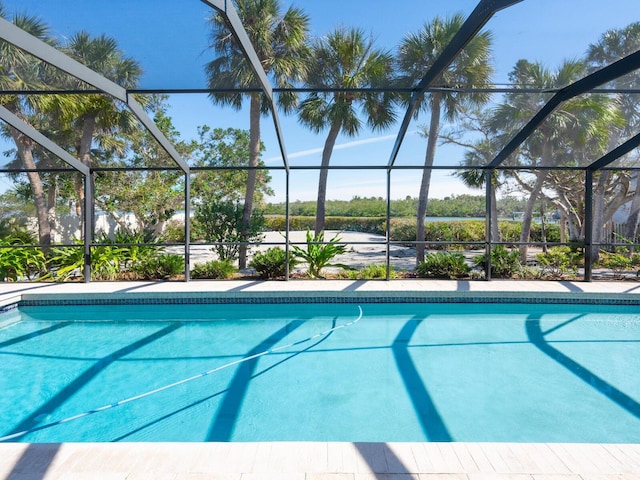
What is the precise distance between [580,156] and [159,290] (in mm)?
7316

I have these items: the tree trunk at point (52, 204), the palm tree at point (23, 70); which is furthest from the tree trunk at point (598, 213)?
the tree trunk at point (52, 204)

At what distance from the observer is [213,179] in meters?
12.5

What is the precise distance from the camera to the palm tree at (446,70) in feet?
21.0

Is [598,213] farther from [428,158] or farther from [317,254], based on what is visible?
[317,254]

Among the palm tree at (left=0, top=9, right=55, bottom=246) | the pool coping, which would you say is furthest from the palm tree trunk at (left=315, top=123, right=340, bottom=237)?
the palm tree at (left=0, top=9, right=55, bottom=246)

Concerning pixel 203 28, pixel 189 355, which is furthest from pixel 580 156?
pixel 189 355

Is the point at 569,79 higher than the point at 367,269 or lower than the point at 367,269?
higher

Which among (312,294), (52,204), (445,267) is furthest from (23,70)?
(52,204)

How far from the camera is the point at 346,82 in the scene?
29.0 ft

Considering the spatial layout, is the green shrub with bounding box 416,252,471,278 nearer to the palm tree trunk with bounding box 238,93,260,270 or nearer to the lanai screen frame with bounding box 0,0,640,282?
the lanai screen frame with bounding box 0,0,640,282

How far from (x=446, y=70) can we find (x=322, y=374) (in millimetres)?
5611

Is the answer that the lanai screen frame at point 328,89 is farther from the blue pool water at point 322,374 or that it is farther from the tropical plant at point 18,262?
the blue pool water at point 322,374

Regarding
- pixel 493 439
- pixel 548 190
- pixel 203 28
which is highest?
pixel 203 28

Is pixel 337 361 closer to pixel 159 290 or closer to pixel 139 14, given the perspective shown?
pixel 159 290
